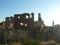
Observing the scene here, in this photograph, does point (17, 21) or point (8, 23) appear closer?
point (17, 21)

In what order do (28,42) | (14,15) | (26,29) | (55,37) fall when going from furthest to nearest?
(14,15)
(26,29)
(55,37)
(28,42)

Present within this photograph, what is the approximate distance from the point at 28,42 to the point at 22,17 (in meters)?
30.9

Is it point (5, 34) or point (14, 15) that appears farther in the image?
point (14, 15)

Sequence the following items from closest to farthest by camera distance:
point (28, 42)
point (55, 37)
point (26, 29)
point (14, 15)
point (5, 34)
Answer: point (28, 42) < point (5, 34) < point (55, 37) < point (26, 29) < point (14, 15)

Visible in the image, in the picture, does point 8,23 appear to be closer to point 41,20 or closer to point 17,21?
point 17,21

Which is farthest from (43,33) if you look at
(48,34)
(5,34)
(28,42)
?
(28,42)

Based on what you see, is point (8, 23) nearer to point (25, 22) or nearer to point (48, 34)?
point (25, 22)

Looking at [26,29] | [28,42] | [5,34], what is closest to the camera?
[28,42]

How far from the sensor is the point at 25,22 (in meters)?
48.9

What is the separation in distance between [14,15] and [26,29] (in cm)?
639

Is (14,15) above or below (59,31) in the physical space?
above

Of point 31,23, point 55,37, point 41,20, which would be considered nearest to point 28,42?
point 55,37

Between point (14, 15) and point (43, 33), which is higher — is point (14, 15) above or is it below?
above

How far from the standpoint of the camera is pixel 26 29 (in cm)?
4762
